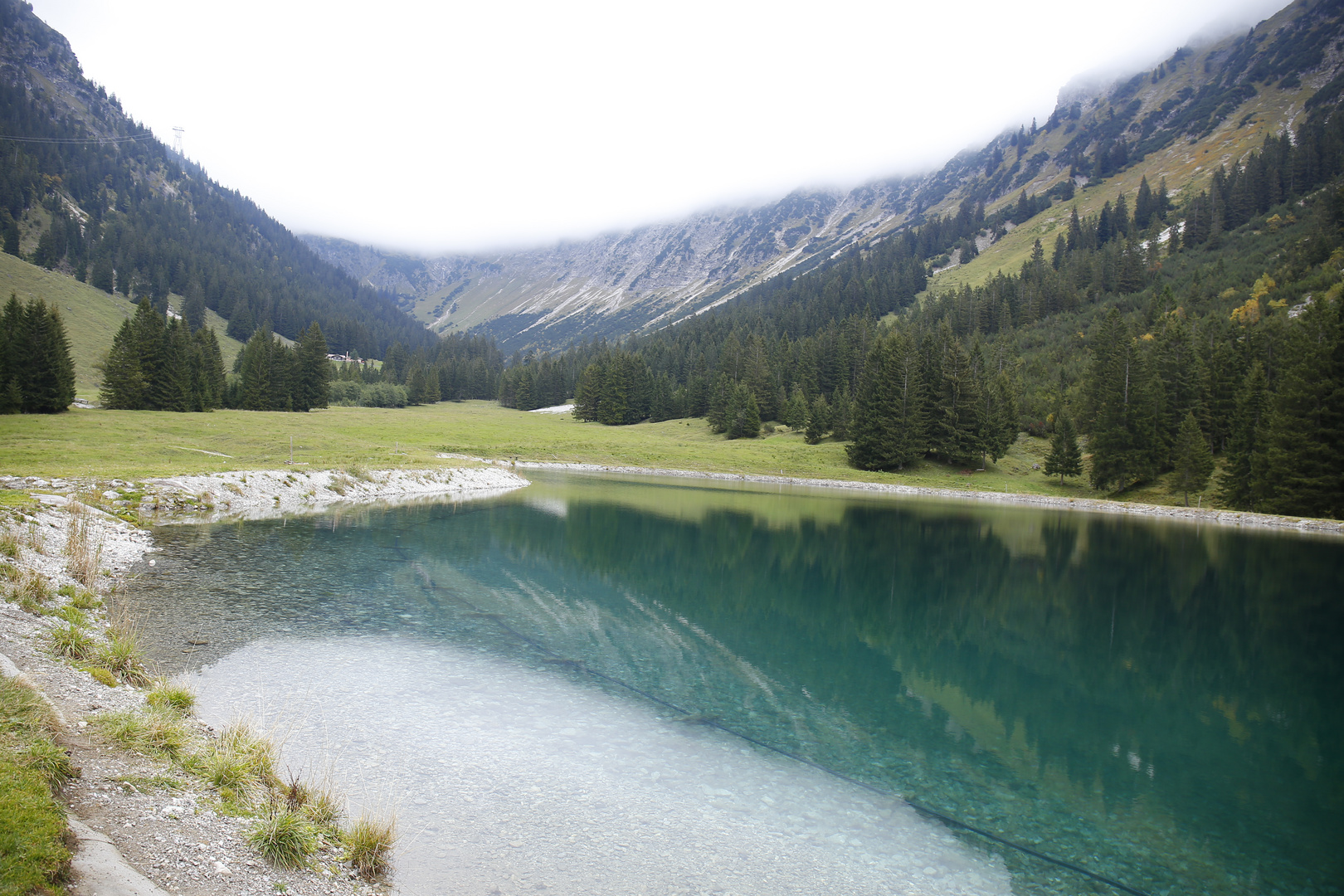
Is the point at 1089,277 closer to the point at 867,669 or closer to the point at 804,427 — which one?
the point at 804,427

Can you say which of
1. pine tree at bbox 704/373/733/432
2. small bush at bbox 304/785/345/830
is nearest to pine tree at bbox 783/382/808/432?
pine tree at bbox 704/373/733/432

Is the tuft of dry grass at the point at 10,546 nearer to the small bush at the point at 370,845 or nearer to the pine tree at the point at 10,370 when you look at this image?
the small bush at the point at 370,845

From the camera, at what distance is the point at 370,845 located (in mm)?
6516

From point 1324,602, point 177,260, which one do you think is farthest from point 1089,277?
point 177,260

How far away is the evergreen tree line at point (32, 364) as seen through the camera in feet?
160

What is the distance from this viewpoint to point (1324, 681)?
15.0 meters

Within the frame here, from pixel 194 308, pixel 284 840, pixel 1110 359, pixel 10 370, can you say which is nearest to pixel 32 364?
pixel 10 370

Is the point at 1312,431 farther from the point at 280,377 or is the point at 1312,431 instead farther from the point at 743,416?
the point at 280,377

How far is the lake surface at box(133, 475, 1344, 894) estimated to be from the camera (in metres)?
7.68

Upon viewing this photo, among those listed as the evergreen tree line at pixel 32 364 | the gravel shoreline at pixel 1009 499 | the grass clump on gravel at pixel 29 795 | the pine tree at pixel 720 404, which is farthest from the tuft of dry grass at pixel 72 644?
the pine tree at pixel 720 404

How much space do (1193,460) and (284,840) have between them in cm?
7002

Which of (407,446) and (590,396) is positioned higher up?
(590,396)

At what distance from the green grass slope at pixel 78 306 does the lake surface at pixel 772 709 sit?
108 m

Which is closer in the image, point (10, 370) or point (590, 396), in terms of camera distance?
point (10, 370)
